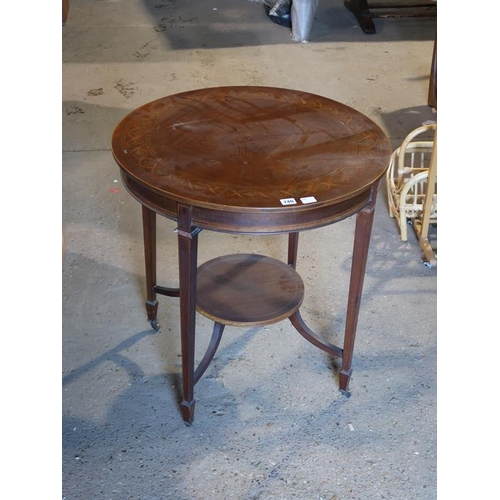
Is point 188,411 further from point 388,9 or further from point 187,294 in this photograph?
point 388,9

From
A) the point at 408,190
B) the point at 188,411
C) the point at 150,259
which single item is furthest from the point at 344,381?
the point at 408,190

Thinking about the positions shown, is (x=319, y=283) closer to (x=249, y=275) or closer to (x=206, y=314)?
(x=249, y=275)

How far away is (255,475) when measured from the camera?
2.09m

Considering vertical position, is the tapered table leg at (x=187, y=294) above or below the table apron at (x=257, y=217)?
below

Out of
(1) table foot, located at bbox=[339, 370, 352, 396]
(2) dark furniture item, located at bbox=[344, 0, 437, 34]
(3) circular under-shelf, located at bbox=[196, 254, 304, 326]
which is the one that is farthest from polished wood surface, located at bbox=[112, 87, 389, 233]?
(2) dark furniture item, located at bbox=[344, 0, 437, 34]

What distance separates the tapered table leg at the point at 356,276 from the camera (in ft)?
6.63

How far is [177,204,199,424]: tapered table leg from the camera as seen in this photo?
1.87 meters

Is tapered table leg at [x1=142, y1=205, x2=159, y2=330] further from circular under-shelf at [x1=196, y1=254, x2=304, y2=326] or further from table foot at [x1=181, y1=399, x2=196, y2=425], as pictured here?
table foot at [x1=181, y1=399, x2=196, y2=425]

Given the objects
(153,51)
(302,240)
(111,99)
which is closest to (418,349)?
(302,240)

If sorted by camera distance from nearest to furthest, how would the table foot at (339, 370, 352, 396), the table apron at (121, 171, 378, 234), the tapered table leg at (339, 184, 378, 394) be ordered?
the table apron at (121, 171, 378, 234)
the tapered table leg at (339, 184, 378, 394)
the table foot at (339, 370, 352, 396)

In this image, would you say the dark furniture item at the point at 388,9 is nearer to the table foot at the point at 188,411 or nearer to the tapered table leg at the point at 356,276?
the tapered table leg at the point at 356,276

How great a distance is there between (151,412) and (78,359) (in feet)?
1.24

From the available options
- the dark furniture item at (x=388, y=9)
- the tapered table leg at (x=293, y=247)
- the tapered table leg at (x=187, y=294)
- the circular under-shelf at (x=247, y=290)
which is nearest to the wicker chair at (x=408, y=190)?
the tapered table leg at (x=293, y=247)

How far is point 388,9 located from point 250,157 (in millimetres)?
4692
